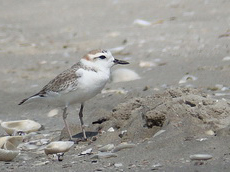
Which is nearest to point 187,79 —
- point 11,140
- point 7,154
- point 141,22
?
point 11,140

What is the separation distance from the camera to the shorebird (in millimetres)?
5262

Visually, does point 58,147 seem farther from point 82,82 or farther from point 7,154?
point 82,82

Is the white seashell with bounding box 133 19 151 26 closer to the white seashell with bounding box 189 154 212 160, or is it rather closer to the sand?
the sand

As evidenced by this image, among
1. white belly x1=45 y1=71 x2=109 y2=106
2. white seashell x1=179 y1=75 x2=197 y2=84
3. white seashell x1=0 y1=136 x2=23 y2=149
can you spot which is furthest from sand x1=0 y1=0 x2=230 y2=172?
white belly x1=45 y1=71 x2=109 y2=106

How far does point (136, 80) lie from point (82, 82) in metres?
2.14

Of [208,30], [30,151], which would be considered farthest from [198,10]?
[30,151]

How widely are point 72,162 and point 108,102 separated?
208cm

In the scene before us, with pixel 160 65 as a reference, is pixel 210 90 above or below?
below

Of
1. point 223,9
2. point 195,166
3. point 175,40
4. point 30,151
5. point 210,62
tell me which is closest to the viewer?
point 195,166

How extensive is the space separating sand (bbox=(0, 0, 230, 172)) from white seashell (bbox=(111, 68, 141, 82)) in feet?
0.28

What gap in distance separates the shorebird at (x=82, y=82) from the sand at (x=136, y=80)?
34 cm

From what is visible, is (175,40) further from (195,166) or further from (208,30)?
(195,166)

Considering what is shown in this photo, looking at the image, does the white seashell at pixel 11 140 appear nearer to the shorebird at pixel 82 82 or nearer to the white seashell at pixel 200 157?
the shorebird at pixel 82 82

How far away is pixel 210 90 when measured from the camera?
6.41 meters
